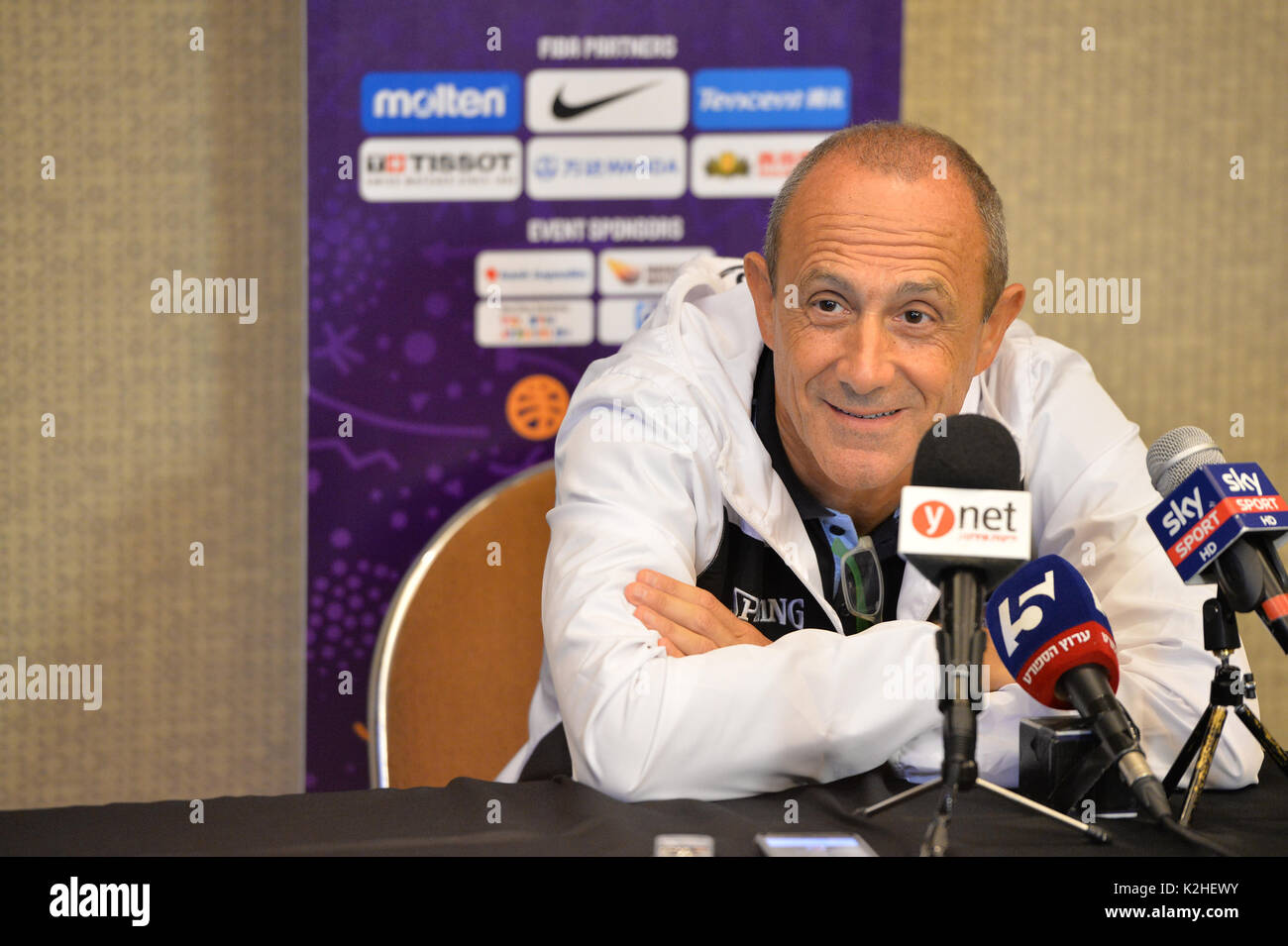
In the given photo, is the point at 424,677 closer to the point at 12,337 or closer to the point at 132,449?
the point at 132,449

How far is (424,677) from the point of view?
209 cm

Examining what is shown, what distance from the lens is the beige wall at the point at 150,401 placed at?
9.46ft

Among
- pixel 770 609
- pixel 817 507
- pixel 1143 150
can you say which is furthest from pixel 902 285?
pixel 1143 150

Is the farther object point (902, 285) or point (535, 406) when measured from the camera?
point (535, 406)

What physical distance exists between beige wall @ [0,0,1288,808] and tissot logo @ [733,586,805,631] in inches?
66.6

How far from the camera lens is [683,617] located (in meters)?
1.39

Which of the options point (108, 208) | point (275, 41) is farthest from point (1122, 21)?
point (108, 208)

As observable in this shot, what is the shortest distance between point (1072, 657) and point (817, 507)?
72 cm

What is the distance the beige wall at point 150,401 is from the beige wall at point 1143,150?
5.85 ft

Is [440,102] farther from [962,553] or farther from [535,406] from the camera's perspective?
[962,553]

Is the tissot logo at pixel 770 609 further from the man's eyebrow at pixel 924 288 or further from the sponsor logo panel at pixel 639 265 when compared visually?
the sponsor logo panel at pixel 639 265

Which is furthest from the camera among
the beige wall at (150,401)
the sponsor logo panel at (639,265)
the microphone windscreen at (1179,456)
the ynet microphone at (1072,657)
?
the beige wall at (150,401)

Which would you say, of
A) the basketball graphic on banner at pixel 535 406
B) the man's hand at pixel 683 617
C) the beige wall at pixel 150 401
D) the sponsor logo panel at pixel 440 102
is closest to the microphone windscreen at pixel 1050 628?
the man's hand at pixel 683 617
